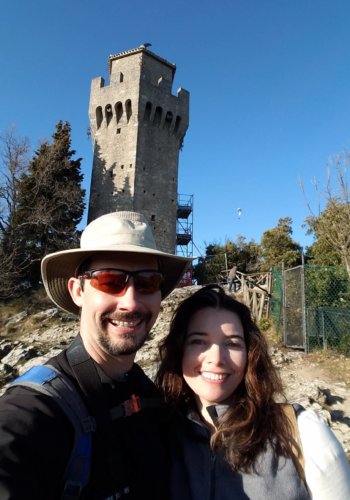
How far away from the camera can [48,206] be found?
1931 centimetres

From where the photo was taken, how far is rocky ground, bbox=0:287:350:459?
5.64 m

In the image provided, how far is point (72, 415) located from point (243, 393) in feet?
3.15

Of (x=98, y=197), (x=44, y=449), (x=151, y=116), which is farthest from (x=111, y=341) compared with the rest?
(x=151, y=116)

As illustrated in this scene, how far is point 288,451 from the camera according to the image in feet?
4.91

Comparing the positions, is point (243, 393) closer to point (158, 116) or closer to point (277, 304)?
point (277, 304)

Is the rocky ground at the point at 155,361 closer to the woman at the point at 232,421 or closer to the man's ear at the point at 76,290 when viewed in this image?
the woman at the point at 232,421

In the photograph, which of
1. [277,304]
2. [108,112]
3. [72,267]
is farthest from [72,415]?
[108,112]

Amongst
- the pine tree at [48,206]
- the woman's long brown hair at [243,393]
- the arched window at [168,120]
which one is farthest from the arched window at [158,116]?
the woman's long brown hair at [243,393]

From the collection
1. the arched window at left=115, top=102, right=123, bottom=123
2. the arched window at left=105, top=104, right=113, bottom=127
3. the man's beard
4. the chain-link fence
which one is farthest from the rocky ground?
the arched window at left=105, top=104, right=113, bottom=127

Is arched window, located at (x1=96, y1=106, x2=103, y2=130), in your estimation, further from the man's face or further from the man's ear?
the man's face

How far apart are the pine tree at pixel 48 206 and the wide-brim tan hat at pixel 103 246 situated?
52.9 ft

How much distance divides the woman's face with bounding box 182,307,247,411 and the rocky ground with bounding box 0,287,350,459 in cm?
201

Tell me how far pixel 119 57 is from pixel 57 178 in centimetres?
1104

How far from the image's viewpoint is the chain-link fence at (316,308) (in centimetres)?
791
